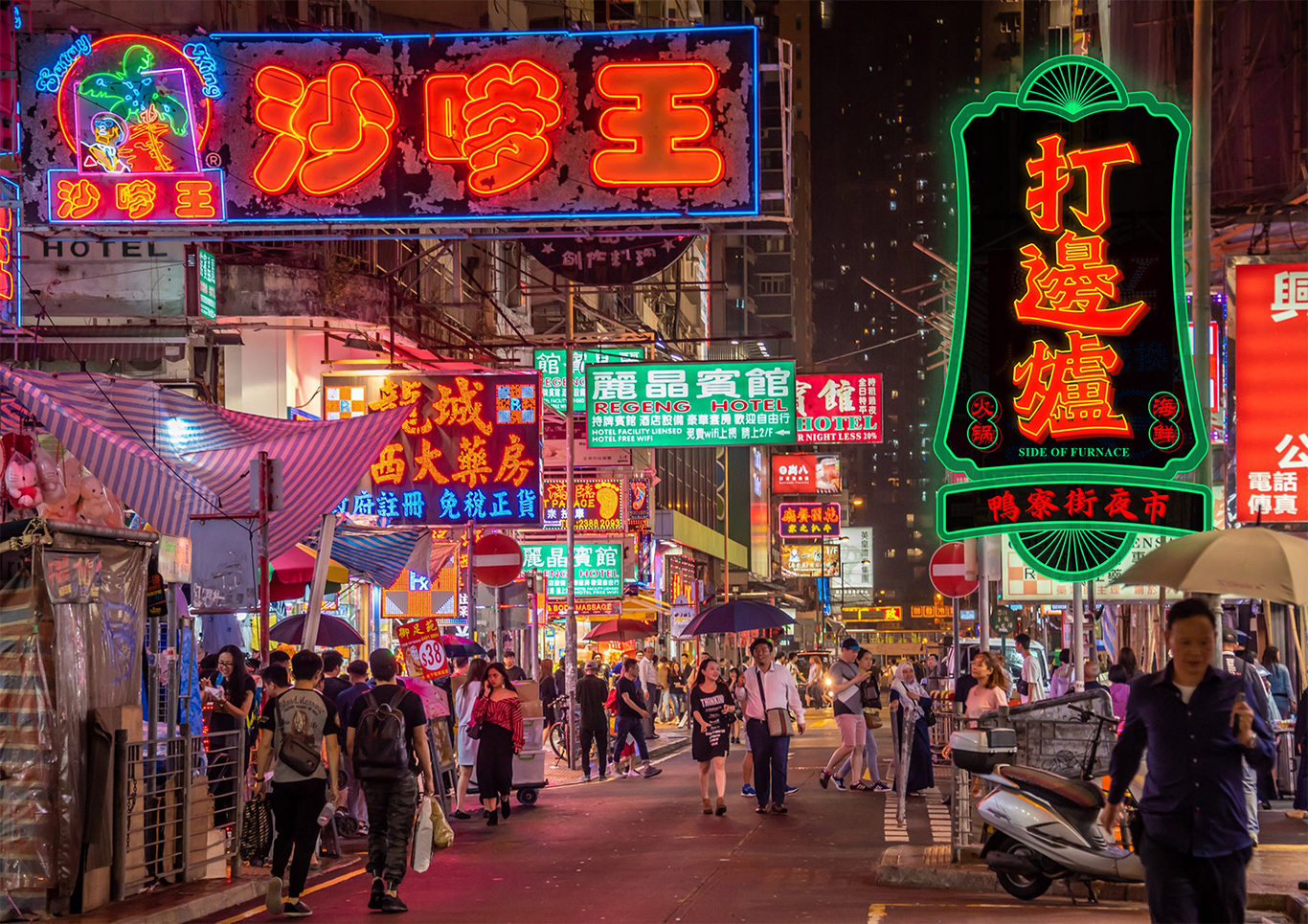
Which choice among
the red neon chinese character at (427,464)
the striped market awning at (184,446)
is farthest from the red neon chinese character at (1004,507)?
the red neon chinese character at (427,464)

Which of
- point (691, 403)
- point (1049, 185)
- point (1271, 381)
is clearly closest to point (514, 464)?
point (691, 403)

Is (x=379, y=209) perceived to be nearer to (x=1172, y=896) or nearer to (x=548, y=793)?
(x=548, y=793)

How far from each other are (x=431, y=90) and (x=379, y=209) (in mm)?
1545

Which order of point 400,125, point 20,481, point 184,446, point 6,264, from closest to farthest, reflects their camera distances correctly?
point 20,481, point 6,264, point 184,446, point 400,125

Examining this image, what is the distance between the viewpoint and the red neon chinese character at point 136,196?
57.8 ft

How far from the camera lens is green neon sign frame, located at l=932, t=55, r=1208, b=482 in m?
11.7

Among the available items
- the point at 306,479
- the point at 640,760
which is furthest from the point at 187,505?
the point at 640,760

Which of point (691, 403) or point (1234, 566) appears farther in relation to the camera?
point (691, 403)

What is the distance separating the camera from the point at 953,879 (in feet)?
41.0

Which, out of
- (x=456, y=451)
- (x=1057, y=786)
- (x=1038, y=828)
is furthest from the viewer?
(x=456, y=451)

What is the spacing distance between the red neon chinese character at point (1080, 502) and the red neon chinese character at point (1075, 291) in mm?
1314

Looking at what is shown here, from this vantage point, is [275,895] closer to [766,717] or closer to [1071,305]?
[1071,305]

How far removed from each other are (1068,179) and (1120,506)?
106 inches

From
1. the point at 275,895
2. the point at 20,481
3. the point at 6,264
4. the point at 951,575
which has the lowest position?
the point at 275,895
